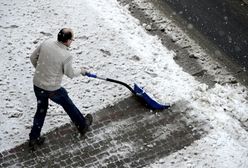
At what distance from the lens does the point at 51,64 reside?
21.0 ft

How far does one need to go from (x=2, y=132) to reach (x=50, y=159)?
969mm

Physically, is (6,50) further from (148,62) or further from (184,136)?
(184,136)

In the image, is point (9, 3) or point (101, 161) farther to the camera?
point (9, 3)

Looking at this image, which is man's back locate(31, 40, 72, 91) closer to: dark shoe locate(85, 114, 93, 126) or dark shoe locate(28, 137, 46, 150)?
dark shoe locate(28, 137, 46, 150)

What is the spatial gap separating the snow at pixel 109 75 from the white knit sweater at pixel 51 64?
122cm

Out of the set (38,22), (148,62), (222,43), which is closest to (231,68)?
(222,43)

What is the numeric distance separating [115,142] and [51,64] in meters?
1.74

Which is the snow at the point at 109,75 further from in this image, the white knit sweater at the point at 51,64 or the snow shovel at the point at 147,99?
the white knit sweater at the point at 51,64

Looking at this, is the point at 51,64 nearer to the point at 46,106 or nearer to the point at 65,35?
the point at 65,35

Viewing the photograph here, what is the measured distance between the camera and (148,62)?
29.4ft

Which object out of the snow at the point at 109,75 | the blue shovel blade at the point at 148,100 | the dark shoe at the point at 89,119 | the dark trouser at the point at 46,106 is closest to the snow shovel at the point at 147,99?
the blue shovel blade at the point at 148,100

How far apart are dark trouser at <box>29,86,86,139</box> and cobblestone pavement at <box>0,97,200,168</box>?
0.33 m

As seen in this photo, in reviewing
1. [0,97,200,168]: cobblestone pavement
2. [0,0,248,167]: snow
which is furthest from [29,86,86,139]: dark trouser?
[0,0,248,167]: snow

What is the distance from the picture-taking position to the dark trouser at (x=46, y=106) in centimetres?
665
